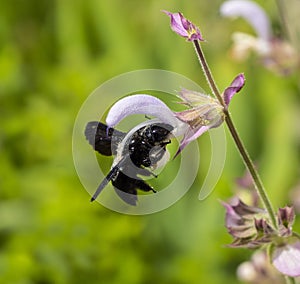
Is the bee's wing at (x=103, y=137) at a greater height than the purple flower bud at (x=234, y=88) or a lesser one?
lesser

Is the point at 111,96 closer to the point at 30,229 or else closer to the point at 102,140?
the point at 30,229

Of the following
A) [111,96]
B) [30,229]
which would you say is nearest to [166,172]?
[111,96]

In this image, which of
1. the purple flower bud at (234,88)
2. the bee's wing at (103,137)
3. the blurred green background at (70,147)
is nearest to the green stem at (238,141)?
the purple flower bud at (234,88)

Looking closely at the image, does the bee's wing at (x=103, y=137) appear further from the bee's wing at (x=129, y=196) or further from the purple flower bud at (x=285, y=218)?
the purple flower bud at (x=285, y=218)

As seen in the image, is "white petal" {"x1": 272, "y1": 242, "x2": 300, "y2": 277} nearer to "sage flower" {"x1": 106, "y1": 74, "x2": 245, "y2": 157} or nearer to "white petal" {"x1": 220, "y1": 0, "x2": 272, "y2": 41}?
"sage flower" {"x1": 106, "y1": 74, "x2": 245, "y2": 157}

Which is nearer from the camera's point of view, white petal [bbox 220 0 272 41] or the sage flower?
the sage flower

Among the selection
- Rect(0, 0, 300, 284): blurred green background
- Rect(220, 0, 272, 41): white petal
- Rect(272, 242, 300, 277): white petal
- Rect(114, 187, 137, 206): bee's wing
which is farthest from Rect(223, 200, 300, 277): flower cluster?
Rect(220, 0, 272, 41): white petal
